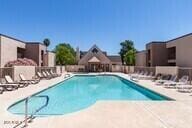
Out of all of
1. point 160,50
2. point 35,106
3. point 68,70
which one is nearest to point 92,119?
point 35,106

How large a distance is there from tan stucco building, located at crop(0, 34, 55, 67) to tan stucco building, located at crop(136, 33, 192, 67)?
14.3 m

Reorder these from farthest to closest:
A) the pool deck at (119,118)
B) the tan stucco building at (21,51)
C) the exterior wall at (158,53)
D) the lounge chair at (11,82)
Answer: the exterior wall at (158,53) → the tan stucco building at (21,51) → the lounge chair at (11,82) → the pool deck at (119,118)

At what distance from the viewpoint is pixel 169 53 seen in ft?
108

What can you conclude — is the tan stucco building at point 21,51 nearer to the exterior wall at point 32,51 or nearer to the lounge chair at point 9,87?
the exterior wall at point 32,51

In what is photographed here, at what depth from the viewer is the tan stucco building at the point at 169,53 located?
77.4 ft

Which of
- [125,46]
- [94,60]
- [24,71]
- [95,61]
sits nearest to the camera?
[24,71]

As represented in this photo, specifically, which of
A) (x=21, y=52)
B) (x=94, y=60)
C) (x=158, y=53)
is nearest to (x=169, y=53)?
(x=158, y=53)

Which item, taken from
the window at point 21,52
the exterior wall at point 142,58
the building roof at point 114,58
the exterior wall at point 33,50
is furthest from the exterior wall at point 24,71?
the building roof at point 114,58

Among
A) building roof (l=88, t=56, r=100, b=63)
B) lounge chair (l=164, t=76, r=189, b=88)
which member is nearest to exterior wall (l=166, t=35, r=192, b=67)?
lounge chair (l=164, t=76, r=189, b=88)

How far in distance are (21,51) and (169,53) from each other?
18.6 m

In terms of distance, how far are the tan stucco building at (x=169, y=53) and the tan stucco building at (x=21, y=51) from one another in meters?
14.3

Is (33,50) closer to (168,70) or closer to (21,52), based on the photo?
(21,52)

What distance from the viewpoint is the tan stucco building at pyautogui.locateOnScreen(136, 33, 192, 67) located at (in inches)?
929

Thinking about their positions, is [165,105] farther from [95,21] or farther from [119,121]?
[95,21]
